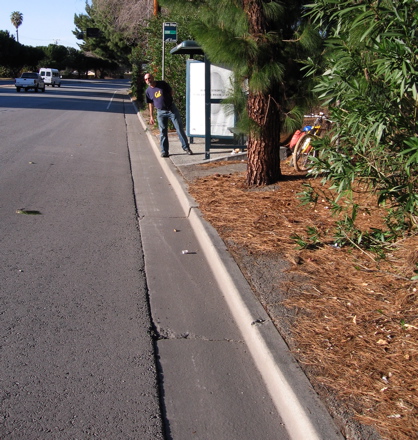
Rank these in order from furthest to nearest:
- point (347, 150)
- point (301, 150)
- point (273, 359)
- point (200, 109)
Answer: point (200, 109) < point (301, 150) < point (347, 150) < point (273, 359)

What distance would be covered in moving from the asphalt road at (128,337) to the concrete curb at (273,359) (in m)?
0.01

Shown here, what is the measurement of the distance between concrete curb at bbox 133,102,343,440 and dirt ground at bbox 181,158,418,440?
0.25ft

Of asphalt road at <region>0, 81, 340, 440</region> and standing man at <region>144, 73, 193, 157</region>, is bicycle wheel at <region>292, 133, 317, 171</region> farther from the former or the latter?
standing man at <region>144, 73, 193, 157</region>

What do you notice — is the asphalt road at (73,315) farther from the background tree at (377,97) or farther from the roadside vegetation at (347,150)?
the background tree at (377,97)

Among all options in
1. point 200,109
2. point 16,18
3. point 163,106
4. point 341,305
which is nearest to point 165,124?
point 163,106

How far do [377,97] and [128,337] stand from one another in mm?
2694

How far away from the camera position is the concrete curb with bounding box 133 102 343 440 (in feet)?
10.2

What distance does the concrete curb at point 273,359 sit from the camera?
10.2 ft

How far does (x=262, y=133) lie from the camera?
870cm

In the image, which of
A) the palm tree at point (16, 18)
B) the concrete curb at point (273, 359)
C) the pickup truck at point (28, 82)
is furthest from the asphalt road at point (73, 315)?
the palm tree at point (16, 18)

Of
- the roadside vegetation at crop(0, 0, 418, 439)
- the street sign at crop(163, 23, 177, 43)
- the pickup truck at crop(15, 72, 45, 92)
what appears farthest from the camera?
the pickup truck at crop(15, 72, 45, 92)

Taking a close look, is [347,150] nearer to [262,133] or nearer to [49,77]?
[262,133]

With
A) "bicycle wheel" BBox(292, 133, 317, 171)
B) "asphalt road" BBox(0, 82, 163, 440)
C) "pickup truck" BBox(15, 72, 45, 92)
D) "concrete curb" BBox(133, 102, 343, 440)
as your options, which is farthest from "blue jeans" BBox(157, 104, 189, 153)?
"pickup truck" BBox(15, 72, 45, 92)

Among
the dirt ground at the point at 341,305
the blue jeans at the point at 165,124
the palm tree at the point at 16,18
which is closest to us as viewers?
A: the dirt ground at the point at 341,305
